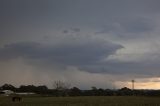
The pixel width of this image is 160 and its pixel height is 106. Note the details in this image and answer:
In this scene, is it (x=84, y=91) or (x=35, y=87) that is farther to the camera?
(x=35, y=87)

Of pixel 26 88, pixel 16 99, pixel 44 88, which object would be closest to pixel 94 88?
pixel 44 88

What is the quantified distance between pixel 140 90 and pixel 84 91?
78.1 ft

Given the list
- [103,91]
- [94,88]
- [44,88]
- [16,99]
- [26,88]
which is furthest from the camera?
[26,88]

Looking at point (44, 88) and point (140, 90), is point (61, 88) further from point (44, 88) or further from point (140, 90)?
point (140, 90)

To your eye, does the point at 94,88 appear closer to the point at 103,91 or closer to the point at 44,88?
the point at 103,91

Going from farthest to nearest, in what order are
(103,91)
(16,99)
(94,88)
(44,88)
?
1. (44,88)
2. (94,88)
3. (103,91)
4. (16,99)

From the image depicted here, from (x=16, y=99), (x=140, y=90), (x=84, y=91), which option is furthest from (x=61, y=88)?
(x=16, y=99)

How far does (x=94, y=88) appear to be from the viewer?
6403 inches

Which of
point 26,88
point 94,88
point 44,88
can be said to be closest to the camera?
point 94,88

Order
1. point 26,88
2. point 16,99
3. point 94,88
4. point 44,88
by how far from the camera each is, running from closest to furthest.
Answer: point 16,99 → point 94,88 → point 44,88 → point 26,88

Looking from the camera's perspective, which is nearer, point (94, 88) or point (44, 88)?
point (94, 88)

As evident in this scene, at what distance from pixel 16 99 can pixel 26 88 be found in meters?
114

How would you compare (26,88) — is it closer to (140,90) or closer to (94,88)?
(94,88)

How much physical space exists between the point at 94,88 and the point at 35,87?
38665 millimetres
